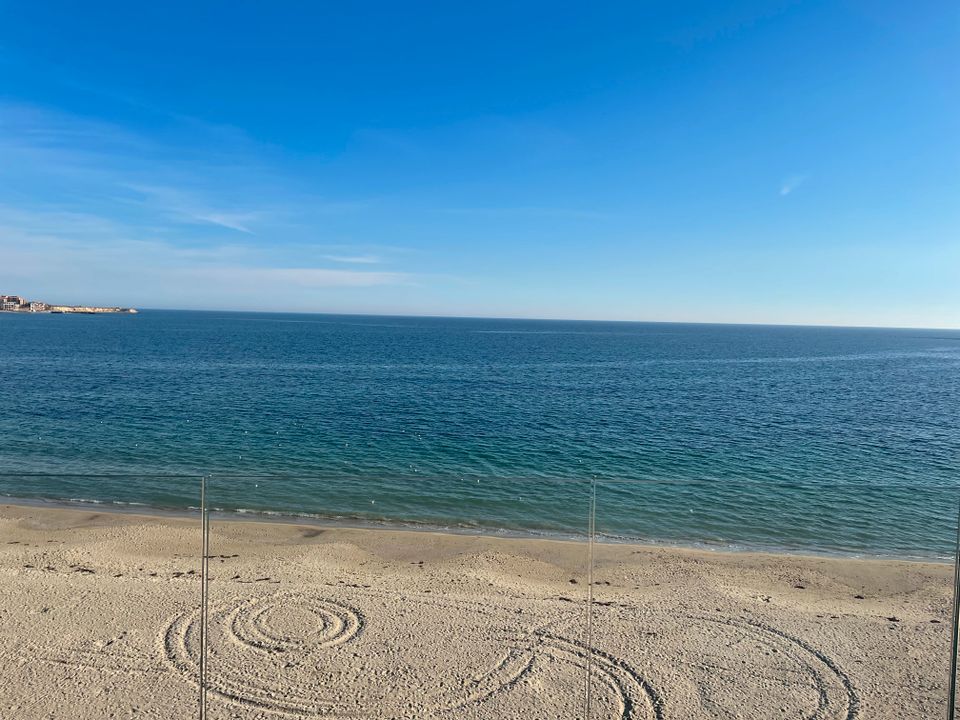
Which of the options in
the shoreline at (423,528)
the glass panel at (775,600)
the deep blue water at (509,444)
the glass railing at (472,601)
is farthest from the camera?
the deep blue water at (509,444)

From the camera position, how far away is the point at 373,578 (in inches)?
468

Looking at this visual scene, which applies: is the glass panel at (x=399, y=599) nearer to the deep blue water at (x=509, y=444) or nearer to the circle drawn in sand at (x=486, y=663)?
the circle drawn in sand at (x=486, y=663)

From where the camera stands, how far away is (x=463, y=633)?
31.5 ft

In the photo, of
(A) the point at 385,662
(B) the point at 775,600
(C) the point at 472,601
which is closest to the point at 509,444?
(C) the point at 472,601

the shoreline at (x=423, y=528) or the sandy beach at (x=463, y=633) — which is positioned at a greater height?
the sandy beach at (x=463, y=633)

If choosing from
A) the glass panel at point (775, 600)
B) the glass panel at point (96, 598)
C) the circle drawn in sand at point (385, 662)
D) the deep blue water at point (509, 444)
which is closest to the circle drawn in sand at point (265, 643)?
the circle drawn in sand at point (385, 662)

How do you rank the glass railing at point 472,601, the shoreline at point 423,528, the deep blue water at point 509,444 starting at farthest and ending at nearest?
1. the deep blue water at point 509,444
2. the shoreline at point 423,528
3. the glass railing at point 472,601

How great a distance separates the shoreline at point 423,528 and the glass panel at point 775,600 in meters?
0.08

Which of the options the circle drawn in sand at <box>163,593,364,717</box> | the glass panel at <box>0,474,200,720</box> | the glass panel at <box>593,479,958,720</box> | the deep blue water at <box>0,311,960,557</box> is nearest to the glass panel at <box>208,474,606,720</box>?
the circle drawn in sand at <box>163,593,364,717</box>

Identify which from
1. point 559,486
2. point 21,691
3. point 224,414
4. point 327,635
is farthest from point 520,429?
point 21,691

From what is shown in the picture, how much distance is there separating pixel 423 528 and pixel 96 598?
7345mm

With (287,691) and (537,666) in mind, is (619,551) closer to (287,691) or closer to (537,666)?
(537,666)

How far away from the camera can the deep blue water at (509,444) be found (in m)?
14.9

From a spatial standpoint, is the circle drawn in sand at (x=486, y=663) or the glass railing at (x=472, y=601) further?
the glass railing at (x=472, y=601)
